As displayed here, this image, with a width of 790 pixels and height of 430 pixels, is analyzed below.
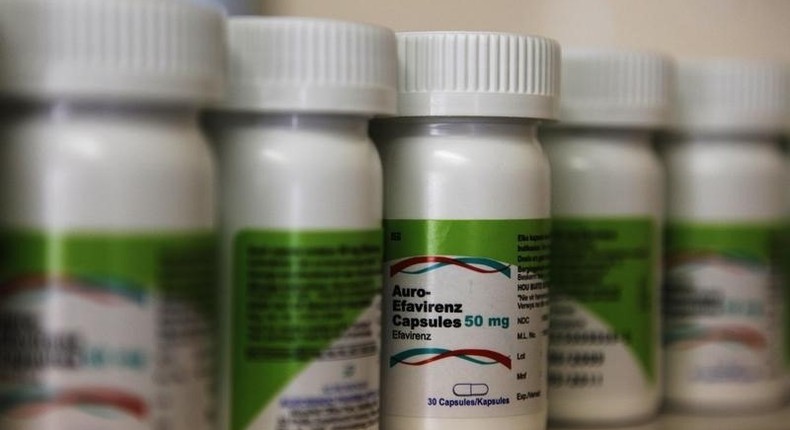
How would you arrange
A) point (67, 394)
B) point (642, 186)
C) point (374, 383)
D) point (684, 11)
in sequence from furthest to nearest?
1. point (684, 11)
2. point (642, 186)
3. point (374, 383)
4. point (67, 394)

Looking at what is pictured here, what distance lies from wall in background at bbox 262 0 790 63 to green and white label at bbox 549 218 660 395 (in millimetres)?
208

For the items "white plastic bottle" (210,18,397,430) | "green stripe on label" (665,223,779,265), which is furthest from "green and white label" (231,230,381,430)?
"green stripe on label" (665,223,779,265)

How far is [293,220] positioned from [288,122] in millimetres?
43

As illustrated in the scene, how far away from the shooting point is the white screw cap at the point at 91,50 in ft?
1.32

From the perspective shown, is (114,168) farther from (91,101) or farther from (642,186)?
(642,186)

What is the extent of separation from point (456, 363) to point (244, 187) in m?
0.13

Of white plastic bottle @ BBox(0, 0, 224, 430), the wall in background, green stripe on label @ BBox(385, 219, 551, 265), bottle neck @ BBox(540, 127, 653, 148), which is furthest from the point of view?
the wall in background

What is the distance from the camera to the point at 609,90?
0.62 metres

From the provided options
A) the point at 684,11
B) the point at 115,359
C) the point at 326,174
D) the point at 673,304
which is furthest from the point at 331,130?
the point at 684,11

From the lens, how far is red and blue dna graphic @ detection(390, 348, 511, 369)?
52 cm

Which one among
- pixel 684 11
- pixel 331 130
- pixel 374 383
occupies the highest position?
pixel 684 11

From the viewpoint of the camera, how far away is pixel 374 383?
1.65ft

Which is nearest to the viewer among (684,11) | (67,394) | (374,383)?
(67,394)

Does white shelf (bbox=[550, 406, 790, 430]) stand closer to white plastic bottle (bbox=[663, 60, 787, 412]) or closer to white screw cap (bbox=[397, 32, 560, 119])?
white plastic bottle (bbox=[663, 60, 787, 412])
